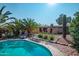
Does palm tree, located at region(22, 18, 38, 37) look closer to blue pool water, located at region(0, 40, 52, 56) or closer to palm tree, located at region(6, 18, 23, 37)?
palm tree, located at region(6, 18, 23, 37)

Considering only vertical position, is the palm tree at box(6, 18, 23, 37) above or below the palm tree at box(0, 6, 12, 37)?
below

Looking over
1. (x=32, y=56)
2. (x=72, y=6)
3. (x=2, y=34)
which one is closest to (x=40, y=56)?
(x=32, y=56)

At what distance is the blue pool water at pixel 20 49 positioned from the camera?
330 centimetres

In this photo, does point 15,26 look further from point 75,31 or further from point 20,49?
point 75,31

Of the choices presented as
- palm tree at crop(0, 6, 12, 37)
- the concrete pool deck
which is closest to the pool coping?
the concrete pool deck

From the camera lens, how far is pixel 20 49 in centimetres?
330

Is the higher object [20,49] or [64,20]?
[64,20]

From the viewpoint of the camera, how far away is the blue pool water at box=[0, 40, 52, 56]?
3301mm

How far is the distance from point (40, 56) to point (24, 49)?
29 cm

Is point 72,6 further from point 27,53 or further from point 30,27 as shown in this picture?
point 27,53

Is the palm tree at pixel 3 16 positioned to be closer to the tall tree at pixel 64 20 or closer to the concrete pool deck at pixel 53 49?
the concrete pool deck at pixel 53 49

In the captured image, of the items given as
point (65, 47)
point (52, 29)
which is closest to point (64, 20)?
point (52, 29)

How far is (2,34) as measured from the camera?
333cm

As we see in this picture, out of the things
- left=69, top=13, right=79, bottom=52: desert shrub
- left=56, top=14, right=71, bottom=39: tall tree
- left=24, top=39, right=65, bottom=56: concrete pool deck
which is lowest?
left=24, top=39, right=65, bottom=56: concrete pool deck
